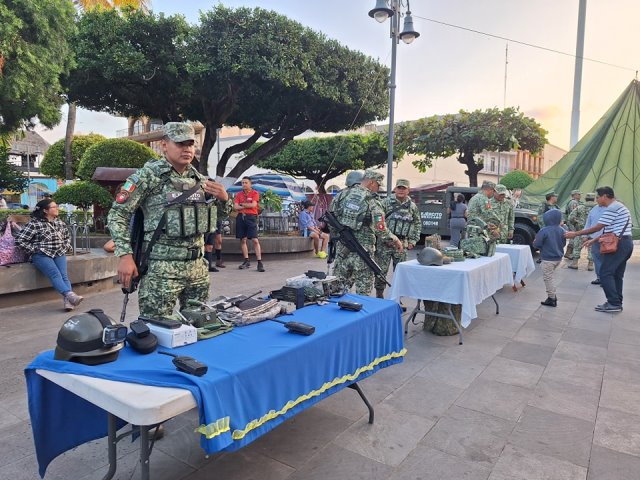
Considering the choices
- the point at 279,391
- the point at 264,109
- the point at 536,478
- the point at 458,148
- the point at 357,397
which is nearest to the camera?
the point at 279,391

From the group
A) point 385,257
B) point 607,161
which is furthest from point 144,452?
point 607,161

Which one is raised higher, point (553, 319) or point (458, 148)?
point (458, 148)

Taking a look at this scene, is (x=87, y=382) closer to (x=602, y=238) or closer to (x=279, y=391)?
(x=279, y=391)

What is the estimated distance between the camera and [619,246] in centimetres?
612

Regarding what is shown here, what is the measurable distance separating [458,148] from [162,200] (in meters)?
22.3

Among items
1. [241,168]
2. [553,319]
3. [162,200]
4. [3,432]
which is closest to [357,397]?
[162,200]

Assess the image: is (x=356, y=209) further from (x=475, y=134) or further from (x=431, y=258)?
(x=475, y=134)

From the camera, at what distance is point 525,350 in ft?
15.2

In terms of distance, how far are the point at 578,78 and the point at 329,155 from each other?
17.6 meters

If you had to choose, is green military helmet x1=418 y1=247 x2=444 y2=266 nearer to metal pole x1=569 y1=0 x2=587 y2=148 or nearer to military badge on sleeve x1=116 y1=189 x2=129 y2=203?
military badge on sleeve x1=116 y1=189 x2=129 y2=203

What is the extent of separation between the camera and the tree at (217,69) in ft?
41.6

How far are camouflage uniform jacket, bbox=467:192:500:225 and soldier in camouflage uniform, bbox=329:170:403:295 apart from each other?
8.71 feet

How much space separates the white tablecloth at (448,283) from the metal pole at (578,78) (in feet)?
40.5

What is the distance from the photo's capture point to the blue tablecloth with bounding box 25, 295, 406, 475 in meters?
1.70
